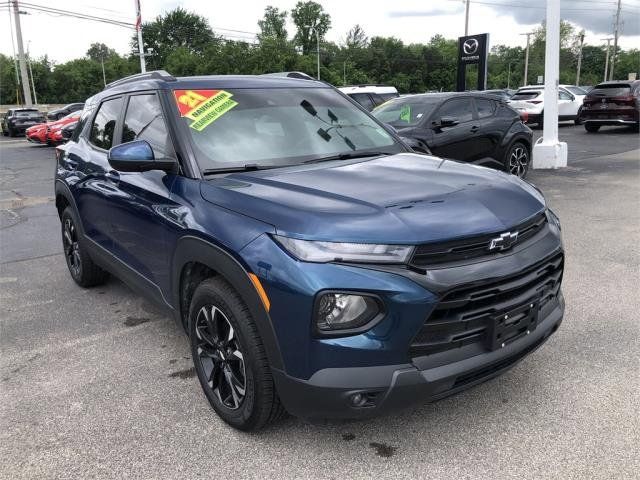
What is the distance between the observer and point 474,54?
22.0 meters

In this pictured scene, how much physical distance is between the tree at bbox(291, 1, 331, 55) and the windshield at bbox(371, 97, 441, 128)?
97642mm

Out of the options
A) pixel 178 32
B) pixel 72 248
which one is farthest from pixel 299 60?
pixel 72 248

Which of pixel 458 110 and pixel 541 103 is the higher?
pixel 458 110

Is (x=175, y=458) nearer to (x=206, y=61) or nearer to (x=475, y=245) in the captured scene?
(x=475, y=245)

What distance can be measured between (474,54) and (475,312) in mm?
21748

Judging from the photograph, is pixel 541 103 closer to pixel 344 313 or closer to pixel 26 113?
pixel 344 313

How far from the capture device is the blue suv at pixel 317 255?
2.26 m

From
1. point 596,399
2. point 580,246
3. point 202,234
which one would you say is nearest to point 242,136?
point 202,234

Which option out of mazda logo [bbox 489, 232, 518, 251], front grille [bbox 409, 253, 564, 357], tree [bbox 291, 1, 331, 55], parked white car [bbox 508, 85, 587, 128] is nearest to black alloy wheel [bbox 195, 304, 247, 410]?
front grille [bbox 409, 253, 564, 357]

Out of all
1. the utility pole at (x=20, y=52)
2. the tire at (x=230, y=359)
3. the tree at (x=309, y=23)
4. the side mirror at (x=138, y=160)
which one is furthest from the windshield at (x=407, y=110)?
the tree at (x=309, y=23)

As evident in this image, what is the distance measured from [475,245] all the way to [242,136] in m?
1.60

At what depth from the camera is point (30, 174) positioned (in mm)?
14398

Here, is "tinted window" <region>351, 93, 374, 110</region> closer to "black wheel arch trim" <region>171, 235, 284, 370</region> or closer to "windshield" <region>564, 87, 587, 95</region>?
"windshield" <region>564, 87, 587, 95</region>

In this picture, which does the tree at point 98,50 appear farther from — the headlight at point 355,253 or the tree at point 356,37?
the headlight at point 355,253
